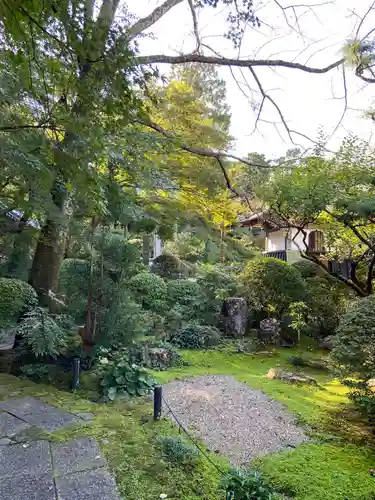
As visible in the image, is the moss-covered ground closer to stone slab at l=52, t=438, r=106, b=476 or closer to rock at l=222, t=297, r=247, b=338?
stone slab at l=52, t=438, r=106, b=476

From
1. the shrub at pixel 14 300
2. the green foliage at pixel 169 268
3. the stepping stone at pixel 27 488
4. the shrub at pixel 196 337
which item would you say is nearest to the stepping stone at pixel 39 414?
the stepping stone at pixel 27 488

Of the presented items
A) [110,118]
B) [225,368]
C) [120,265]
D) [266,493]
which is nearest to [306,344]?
[225,368]

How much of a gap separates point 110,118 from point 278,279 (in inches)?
320

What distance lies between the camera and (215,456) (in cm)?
359

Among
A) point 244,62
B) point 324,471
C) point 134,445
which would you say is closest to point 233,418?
point 324,471

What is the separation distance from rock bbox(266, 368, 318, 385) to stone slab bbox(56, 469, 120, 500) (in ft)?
15.0

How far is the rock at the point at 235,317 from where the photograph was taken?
962 cm

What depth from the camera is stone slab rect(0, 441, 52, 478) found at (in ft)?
9.08

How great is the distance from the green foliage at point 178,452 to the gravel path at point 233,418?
562mm

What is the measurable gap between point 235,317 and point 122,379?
5.15 meters

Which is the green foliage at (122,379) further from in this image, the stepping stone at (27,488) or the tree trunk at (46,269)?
the stepping stone at (27,488)

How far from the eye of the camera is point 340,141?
6984 mm

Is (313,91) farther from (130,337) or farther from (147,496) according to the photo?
(147,496)

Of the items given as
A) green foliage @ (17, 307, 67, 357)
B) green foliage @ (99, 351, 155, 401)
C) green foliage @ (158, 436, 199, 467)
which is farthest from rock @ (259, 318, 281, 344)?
green foliage @ (158, 436, 199, 467)
